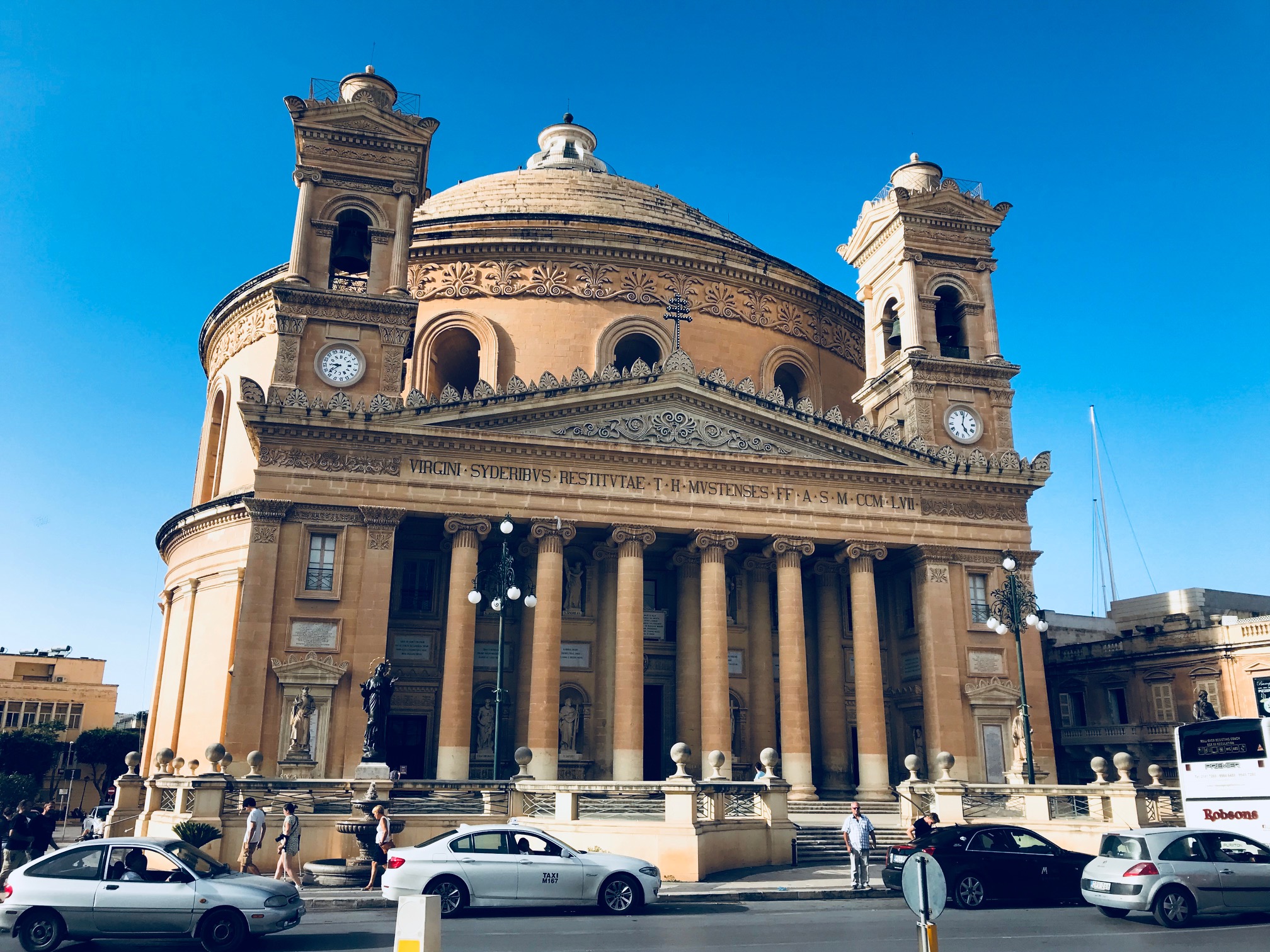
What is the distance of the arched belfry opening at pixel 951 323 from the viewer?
37781mm

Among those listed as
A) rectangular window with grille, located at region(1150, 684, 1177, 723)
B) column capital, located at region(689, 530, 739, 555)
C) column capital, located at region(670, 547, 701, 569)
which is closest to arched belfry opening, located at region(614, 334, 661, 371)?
column capital, located at region(670, 547, 701, 569)

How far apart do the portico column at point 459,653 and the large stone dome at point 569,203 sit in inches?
639

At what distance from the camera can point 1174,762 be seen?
3859 centimetres

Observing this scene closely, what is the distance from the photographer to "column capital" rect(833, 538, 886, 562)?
32.8 metres

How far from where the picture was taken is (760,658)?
1334 inches

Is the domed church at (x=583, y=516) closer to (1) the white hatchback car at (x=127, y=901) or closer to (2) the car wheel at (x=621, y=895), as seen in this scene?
(2) the car wheel at (x=621, y=895)

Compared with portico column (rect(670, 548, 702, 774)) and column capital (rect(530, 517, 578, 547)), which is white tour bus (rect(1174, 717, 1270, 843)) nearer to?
portico column (rect(670, 548, 702, 774))

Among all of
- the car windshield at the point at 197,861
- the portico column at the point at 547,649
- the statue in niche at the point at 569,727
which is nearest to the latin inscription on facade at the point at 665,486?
the portico column at the point at 547,649

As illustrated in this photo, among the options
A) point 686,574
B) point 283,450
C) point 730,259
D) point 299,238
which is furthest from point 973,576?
point 299,238

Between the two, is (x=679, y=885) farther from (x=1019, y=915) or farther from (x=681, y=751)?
(x=1019, y=915)

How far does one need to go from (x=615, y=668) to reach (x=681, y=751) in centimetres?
908

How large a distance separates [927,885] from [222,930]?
844 cm

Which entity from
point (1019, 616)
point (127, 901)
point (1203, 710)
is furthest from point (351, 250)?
point (1203, 710)

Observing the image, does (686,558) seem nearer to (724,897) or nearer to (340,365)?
(340,365)
